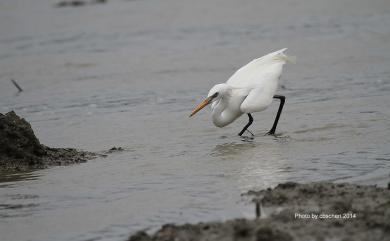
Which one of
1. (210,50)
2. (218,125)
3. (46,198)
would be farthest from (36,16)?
(46,198)

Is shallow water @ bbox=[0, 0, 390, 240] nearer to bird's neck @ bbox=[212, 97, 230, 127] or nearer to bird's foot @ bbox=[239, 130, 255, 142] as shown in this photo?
bird's foot @ bbox=[239, 130, 255, 142]

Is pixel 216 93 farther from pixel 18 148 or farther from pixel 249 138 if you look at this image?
pixel 18 148

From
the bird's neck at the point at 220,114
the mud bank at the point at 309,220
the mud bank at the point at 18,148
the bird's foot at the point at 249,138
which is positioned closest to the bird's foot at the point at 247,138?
the bird's foot at the point at 249,138

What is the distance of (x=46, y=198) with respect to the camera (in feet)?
21.7

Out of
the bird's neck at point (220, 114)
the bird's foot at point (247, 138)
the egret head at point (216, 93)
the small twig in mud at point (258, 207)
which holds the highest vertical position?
the egret head at point (216, 93)

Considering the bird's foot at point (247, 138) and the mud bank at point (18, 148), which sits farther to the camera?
the bird's foot at point (247, 138)

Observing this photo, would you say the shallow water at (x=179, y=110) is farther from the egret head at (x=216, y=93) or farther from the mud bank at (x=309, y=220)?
the egret head at (x=216, y=93)

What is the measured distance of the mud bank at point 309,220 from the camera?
4699 mm

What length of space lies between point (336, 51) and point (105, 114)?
6.18 meters

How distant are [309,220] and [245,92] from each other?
13.4ft

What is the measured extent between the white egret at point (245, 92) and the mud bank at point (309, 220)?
3151 mm

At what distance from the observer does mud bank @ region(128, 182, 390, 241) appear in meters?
4.70

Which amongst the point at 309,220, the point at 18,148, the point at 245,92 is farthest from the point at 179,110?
the point at 309,220

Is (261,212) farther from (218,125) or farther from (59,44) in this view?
(59,44)
